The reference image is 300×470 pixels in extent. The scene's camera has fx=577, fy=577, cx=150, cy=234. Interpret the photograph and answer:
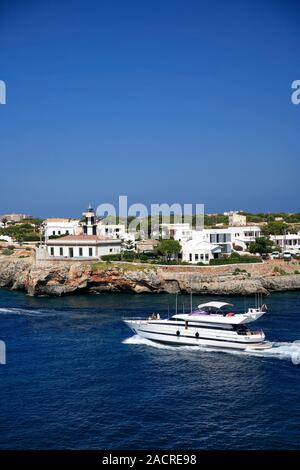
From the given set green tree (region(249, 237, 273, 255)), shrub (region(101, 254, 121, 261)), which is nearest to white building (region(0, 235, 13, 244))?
shrub (region(101, 254, 121, 261))

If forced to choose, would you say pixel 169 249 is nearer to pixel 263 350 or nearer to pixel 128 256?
pixel 128 256

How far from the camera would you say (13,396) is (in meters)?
25.7

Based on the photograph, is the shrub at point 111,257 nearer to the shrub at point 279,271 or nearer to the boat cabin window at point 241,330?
the shrub at point 279,271

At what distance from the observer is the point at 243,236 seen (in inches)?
3223

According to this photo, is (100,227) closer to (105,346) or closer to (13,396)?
(105,346)

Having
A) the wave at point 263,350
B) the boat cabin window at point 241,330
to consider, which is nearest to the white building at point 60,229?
the wave at point 263,350

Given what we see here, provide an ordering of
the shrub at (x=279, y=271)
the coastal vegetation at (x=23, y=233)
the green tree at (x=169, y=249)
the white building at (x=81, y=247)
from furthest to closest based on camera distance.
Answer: the coastal vegetation at (x=23, y=233) < the white building at (x=81, y=247) < the green tree at (x=169, y=249) < the shrub at (x=279, y=271)

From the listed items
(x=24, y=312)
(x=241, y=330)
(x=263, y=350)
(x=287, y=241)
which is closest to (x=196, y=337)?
(x=241, y=330)

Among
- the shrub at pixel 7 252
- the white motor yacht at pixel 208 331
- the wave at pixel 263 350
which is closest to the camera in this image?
the wave at pixel 263 350

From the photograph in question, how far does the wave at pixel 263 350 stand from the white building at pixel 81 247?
30214mm

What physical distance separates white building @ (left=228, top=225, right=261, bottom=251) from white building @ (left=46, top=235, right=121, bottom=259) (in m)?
18.4

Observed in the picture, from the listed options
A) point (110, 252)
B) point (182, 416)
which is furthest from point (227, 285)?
point (182, 416)

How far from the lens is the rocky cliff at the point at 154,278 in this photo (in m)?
56.5
